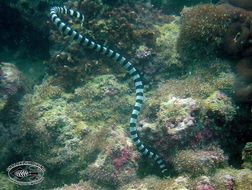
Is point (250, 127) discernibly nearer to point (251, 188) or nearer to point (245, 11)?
point (251, 188)

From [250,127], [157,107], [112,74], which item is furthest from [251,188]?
[112,74]

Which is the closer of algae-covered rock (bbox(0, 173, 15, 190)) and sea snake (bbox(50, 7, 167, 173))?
algae-covered rock (bbox(0, 173, 15, 190))

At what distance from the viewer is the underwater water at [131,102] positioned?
215 inches

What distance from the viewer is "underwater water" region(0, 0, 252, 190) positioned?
546cm

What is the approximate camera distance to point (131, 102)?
7.09m

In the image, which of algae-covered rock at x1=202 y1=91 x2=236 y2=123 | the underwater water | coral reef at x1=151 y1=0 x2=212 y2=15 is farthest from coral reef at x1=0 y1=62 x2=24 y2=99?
coral reef at x1=151 y1=0 x2=212 y2=15

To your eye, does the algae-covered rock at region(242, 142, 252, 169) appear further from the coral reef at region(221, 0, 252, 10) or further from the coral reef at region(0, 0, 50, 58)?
the coral reef at region(0, 0, 50, 58)

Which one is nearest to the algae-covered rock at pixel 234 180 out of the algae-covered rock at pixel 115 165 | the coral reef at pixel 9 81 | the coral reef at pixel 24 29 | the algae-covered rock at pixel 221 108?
the algae-covered rock at pixel 221 108

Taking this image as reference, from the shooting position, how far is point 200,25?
6.37m

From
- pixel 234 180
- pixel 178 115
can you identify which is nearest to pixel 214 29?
pixel 178 115

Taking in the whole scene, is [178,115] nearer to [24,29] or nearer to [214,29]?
[214,29]

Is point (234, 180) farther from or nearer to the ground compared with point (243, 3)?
nearer to the ground

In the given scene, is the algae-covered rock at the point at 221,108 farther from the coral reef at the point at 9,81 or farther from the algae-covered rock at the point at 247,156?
the coral reef at the point at 9,81

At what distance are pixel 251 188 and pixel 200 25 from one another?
338 cm
